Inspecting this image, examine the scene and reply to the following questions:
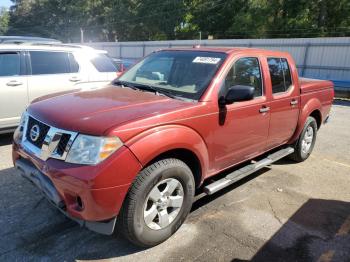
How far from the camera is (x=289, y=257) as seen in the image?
130 inches

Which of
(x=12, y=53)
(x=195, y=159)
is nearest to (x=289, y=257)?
(x=195, y=159)

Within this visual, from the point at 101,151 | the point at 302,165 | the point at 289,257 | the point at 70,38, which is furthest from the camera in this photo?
the point at 70,38

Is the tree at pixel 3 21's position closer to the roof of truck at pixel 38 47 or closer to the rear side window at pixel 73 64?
the roof of truck at pixel 38 47

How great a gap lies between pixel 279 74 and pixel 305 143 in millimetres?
1616

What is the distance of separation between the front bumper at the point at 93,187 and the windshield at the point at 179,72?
1.23 m

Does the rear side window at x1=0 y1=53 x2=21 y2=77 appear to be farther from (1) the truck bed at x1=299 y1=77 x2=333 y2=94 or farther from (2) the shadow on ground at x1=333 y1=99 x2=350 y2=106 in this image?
(2) the shadow on ground at x1=333 y1=99 x2=350 y2=106

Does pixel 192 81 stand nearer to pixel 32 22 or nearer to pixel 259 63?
pixel 259 63

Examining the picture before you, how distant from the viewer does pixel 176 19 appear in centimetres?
4731

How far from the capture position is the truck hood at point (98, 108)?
294 centimetres

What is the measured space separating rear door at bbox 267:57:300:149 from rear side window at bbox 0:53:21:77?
4322mm

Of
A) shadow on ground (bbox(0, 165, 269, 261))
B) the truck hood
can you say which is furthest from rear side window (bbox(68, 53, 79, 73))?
shadow on ground (bbox(0, 165, 269, 261))

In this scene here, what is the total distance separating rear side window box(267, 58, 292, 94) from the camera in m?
4.77

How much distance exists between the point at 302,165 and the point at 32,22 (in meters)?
72.5

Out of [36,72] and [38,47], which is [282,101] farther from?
[38,47]
